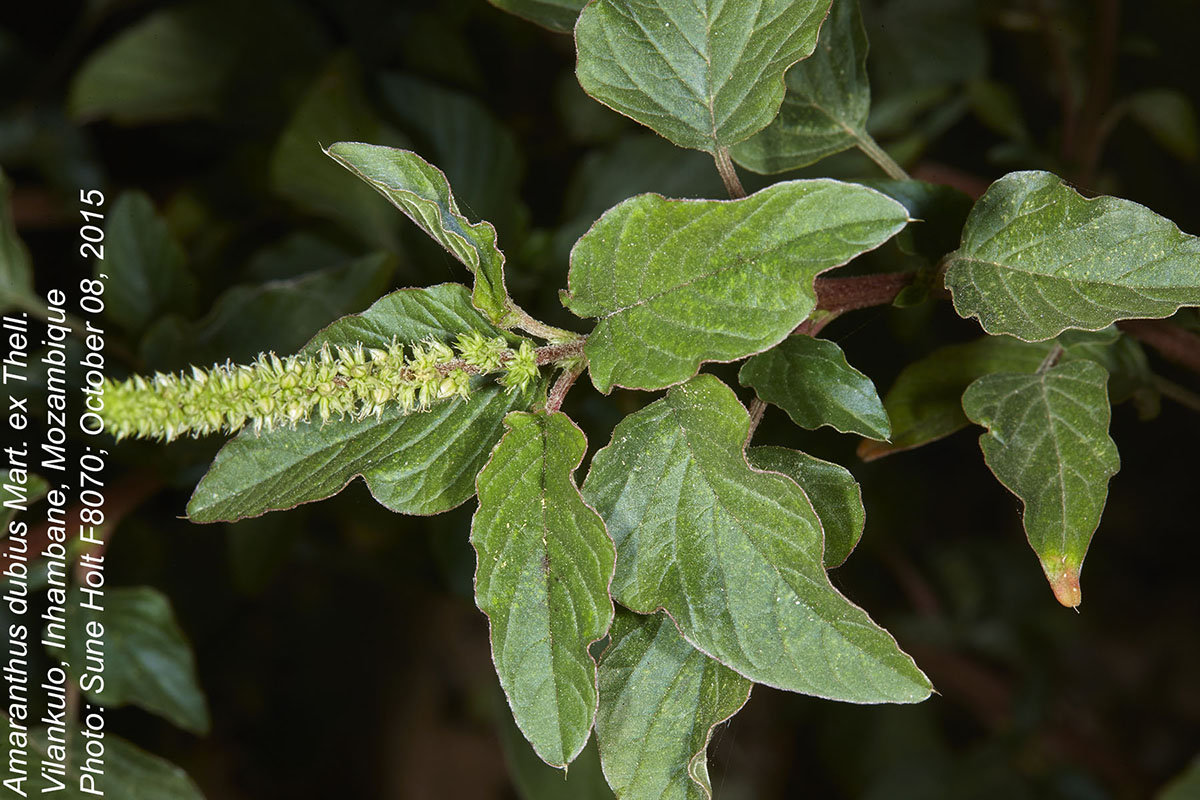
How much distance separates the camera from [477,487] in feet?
2.47

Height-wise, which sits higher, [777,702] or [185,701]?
[185,701]

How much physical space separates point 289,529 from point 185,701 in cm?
36

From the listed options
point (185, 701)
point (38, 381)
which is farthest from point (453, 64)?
point (185, 701)

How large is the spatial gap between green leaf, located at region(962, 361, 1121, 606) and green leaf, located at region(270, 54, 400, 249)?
1.02 meters

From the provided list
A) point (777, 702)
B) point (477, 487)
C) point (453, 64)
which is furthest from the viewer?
point (777, 702)

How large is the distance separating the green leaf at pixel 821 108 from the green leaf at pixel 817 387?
0.27 metres

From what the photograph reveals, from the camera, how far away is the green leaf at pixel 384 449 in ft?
2.60

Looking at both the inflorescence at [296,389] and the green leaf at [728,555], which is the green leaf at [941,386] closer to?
the green leaf at [728,555]

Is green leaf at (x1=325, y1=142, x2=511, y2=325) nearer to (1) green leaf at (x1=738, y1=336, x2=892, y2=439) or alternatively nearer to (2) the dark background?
(1) green leaf at (x1=738, y1=336, x2=892, y2=439)

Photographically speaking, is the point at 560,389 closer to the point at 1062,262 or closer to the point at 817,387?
the point at 817,387

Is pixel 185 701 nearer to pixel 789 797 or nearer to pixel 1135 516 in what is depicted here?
pixel 789 797

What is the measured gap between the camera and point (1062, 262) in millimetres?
742

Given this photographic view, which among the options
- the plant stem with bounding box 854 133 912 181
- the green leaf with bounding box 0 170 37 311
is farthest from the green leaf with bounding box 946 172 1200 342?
the green leaf with bounding box 0 170 37 311

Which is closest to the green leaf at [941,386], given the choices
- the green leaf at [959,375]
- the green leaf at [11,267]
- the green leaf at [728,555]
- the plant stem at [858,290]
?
the green leaf at [959,375]
